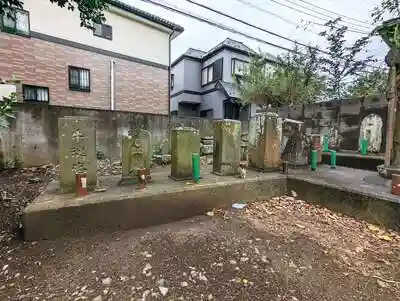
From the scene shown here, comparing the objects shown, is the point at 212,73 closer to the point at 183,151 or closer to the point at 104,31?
the point at 104,31

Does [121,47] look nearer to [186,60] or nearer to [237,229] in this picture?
[186,60]

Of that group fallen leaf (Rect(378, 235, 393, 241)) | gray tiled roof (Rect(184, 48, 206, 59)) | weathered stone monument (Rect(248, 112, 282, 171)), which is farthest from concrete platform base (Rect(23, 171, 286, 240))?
gray tiled roof (Rect(184, 48, 206, 59))

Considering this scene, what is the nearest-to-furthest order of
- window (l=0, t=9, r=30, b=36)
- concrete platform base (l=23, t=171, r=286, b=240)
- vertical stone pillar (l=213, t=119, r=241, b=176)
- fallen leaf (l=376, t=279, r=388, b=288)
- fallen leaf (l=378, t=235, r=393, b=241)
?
fallen leaf (l=376, t=279, r=388, b=288) < concrete platform base (l=23, t=171, r=286, b=240) < fallen leaf (l=378, t=235, r=393, b=241) < vertical stone pillar (l=213, t=119, r=241, b=176) < window (l=0, t=9, r=30, b=36)

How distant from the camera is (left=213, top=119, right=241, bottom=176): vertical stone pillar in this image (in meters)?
4.37

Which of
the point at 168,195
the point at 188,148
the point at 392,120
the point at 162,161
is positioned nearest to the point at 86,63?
the point at 162,161

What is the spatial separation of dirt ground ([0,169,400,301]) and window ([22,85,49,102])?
25.1 feet

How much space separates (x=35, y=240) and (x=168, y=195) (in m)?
1.64

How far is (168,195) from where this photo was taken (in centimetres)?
328

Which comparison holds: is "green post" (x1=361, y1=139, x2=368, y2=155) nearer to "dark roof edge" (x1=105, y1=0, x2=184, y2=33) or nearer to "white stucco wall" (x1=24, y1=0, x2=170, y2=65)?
"white stucco wall" (x1=24, y1=0, x2=170, y2=65)

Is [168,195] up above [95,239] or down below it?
above

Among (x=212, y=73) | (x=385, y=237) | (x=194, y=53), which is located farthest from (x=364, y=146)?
(x=194, y=53)

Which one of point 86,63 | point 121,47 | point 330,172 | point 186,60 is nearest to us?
point 330,172

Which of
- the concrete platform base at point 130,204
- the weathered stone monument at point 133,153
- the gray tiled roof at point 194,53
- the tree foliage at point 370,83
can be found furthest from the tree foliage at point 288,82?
the weathered stone monument at point 133,153

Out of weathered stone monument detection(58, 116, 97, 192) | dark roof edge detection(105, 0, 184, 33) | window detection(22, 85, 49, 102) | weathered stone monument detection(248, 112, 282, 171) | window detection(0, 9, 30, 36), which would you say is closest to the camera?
weathered stone monument detection(58, 116, 97, 192)
